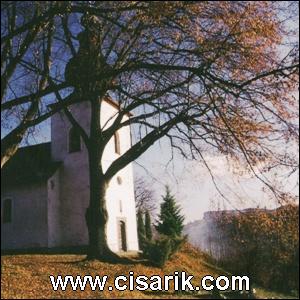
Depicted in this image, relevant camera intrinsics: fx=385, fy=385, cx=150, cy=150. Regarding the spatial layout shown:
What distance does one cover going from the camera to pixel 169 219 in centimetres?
2955

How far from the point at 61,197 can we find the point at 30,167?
3292mm

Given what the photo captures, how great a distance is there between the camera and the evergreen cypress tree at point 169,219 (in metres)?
29.0

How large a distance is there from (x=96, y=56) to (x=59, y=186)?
52.4 feet

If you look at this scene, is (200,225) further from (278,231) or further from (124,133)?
(278,231)

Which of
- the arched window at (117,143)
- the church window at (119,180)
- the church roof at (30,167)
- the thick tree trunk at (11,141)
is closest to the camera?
the thick tree trunk at (11,141)

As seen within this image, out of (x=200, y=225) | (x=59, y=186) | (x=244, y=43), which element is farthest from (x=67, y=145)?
(x=200, y=225)

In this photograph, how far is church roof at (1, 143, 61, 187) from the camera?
85.1ft

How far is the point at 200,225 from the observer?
45.3 m

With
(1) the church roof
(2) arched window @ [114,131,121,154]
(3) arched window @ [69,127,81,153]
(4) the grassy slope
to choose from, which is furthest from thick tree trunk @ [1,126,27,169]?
(2) arched window @ [114,131,121,154]

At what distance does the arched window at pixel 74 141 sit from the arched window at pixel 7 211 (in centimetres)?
551

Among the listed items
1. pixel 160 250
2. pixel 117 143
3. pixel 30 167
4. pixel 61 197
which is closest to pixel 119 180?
pixel 117 143

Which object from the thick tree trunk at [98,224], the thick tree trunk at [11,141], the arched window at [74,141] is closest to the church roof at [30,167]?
the arched window at [74,141]

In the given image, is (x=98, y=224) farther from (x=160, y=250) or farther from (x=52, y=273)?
(x=52, y=273)

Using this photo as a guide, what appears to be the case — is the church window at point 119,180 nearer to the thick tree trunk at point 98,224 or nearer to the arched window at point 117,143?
the arched window at point 117,143
